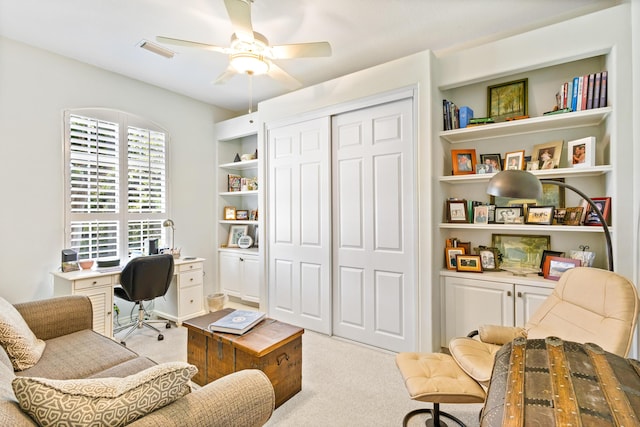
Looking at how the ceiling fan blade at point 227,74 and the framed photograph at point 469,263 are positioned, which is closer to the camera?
the ceiling fan blade at point 227,74

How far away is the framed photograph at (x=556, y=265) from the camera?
2.24 m

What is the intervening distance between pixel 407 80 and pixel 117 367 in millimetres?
2930

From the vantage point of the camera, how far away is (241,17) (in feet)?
5.92

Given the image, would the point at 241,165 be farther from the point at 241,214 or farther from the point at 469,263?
the point at 469,263

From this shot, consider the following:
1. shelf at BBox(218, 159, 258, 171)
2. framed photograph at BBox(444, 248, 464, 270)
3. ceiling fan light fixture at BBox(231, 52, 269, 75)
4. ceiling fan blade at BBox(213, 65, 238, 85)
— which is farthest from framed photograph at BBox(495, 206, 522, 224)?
shelf at BBox(218, 159, 258, 171)

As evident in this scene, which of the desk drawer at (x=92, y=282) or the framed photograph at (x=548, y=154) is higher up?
the framed photograph at (x=548, y=154)

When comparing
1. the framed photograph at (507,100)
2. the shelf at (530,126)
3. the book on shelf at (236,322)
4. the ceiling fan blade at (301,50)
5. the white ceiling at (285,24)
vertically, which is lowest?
→ the book on shelf at (236,322)

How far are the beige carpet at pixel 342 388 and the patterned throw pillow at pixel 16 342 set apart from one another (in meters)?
1.11

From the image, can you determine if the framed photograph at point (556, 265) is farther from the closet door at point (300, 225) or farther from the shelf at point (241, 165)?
the shelf at point (241, 165)

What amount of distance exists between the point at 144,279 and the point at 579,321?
3398 mm

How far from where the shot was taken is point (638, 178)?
6.28ft

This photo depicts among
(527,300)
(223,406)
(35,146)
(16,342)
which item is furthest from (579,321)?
(35,146)

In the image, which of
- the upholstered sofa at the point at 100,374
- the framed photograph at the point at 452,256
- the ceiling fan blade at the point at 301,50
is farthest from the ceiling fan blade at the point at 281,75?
the upholstered sofa at the point at 100,374

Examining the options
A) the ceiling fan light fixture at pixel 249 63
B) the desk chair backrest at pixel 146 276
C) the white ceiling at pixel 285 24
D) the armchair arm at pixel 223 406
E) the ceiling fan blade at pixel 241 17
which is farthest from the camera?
the desk chair backrest at pixel 146 276
